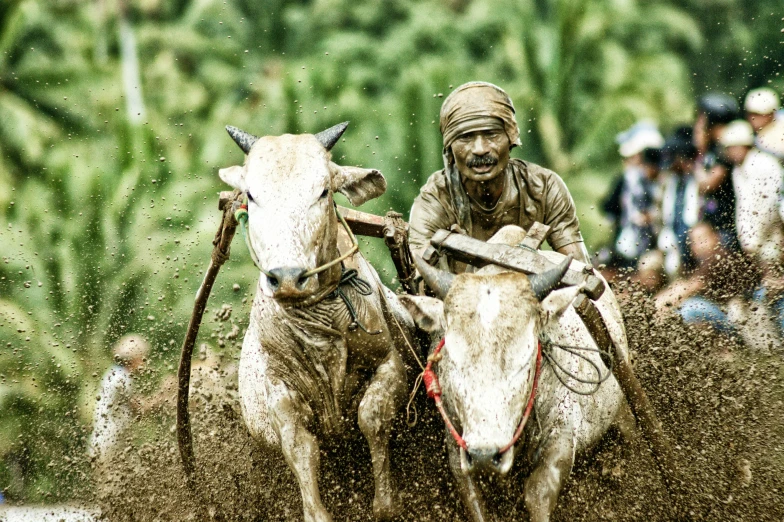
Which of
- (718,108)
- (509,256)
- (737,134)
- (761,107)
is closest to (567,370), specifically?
(509,256)

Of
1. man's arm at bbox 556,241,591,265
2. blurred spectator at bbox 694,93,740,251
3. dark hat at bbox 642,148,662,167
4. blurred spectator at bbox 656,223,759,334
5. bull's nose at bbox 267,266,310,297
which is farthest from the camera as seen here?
dark hat at bbox 642,148,662,167

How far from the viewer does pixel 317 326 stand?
16.9 feet

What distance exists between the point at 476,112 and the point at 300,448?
2049mm

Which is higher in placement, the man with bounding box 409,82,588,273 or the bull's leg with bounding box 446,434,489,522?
the man with bounding box 409,82,588,273

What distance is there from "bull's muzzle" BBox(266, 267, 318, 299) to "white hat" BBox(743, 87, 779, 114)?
17.3ft

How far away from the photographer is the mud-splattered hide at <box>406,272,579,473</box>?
4227 mm

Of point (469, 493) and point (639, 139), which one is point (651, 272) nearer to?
point (639, 139)

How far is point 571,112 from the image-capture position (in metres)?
10.2

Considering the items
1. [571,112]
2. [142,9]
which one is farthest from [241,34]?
[571,112]

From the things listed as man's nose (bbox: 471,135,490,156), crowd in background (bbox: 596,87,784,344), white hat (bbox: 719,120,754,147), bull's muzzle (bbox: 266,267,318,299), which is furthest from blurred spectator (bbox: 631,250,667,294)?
bull's muzzle (bbox: 266,267,318,299)

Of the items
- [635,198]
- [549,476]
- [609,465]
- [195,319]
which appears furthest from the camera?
[635,198]

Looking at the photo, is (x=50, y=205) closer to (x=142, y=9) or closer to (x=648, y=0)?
(x=142, y=9)

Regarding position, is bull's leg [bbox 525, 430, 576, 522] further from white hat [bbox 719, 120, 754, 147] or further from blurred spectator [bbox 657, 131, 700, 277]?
white hat [bbox 719, 120, 754, 147]

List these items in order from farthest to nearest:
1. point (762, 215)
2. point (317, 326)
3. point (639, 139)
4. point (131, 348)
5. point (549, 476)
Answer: point (639, 139) < point (131, 348) < point (762, 215) < point (317, 326) < point (549, 476)
